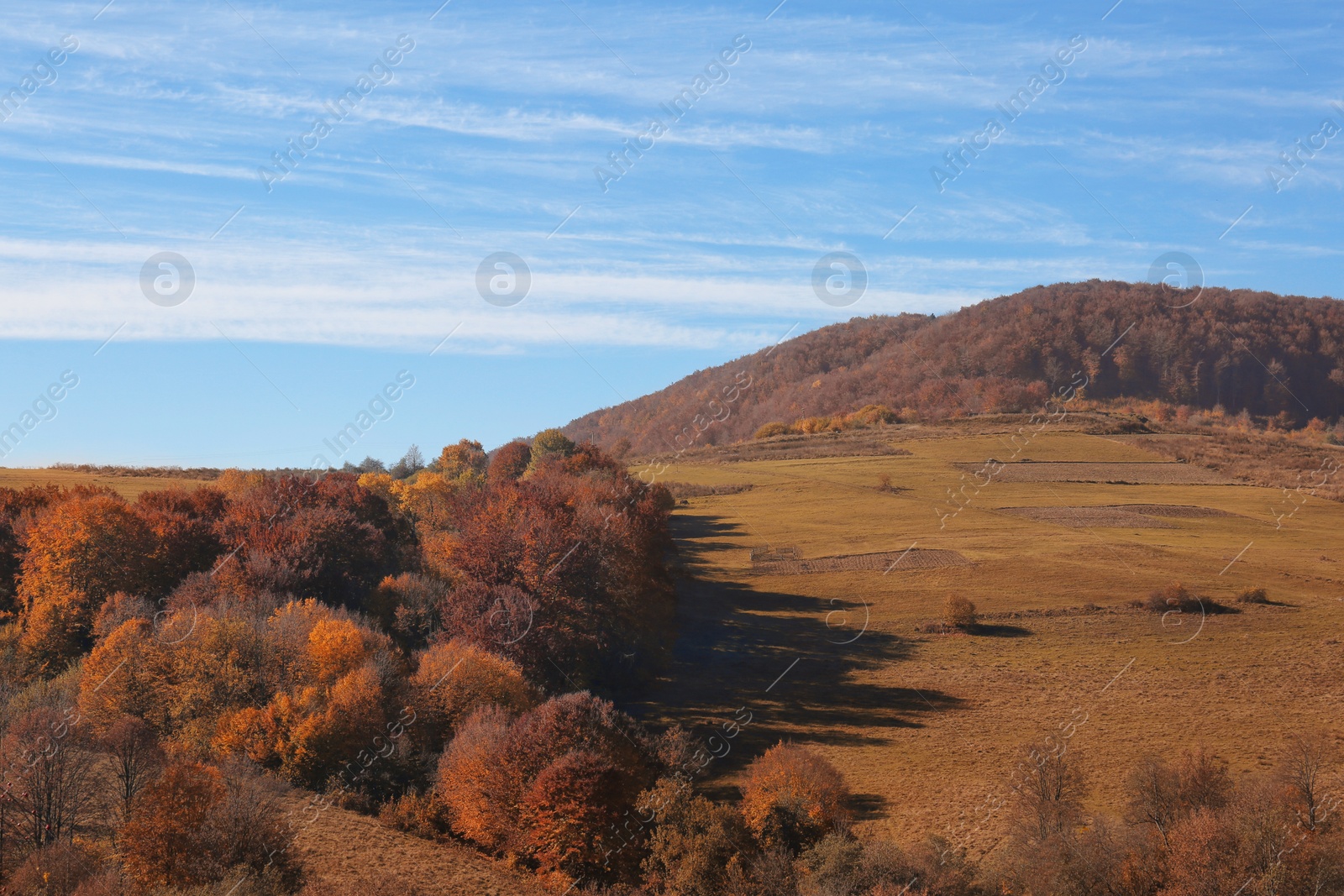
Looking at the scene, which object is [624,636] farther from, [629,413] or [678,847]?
[629,413]

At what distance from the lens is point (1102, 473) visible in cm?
10269

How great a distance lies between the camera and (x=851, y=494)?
324 feet

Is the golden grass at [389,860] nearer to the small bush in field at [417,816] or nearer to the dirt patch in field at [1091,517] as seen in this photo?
the small bush in field at [417,816]

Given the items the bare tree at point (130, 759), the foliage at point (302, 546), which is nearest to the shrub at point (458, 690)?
the bare tree at point (130, 759)

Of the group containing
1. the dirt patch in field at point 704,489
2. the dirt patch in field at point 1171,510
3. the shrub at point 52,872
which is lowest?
the shrub at point 52,872

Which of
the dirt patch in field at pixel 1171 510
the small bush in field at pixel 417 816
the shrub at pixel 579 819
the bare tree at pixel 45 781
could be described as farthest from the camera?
the dirt patch in field at pixel 1171 510

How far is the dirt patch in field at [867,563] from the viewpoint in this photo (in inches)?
2862

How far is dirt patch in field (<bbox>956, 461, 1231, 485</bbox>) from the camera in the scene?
328ft

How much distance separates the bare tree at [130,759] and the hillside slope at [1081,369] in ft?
383

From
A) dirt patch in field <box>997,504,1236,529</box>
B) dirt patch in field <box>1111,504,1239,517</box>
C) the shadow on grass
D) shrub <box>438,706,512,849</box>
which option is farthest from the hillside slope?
shrub <box>438,706,512,849</box>

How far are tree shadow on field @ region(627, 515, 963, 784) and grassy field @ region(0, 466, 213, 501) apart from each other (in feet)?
151

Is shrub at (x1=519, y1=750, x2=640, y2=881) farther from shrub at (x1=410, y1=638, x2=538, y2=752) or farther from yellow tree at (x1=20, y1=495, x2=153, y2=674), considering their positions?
yellow tree at (x1=20, y1=495, x2=153, y2=674)

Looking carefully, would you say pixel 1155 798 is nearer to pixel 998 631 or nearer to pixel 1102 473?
pixel 998 631

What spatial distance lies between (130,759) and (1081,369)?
552 ft
